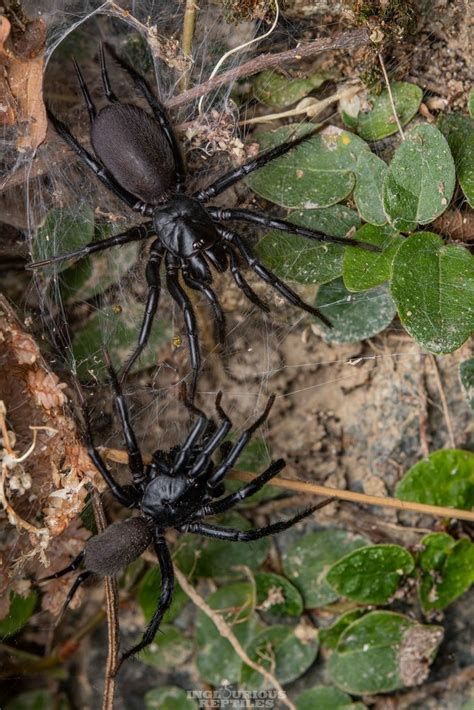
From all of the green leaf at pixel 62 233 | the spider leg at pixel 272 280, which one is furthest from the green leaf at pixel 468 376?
the green leaf at pixel 62 233

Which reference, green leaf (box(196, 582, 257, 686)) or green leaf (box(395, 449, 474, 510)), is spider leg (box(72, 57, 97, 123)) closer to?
green leaf (box(395, 449, 474, 510))

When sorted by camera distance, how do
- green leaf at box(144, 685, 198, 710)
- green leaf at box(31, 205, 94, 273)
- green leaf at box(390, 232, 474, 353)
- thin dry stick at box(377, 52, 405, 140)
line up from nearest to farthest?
green leaf at box(390, 232, 474, 353)
thin dry stick at box(377, 52, 405, 140)
green leaf at box(31, 205, 94, 273)
green leaf at box(144, 685, 198, 710)

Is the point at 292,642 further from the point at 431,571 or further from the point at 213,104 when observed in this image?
the point at 213,104

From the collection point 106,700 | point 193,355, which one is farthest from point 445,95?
point 106,700

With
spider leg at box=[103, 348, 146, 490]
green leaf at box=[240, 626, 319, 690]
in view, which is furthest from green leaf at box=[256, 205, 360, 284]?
green leaf at box=[240, 626, 319, 690]

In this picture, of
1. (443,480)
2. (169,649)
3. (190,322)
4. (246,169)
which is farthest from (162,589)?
(246,169)

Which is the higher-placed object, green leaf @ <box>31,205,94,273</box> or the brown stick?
the brown stick

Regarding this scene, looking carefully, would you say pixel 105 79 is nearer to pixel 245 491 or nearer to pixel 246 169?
pixel 246 169
